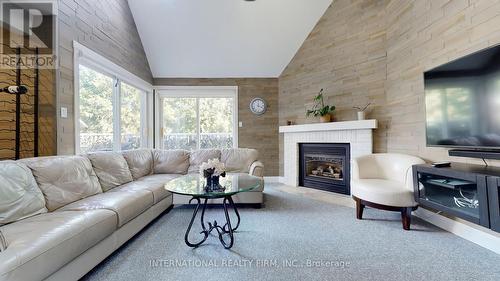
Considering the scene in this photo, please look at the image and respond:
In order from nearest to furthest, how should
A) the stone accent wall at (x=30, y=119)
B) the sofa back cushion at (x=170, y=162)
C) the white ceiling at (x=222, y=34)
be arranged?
1. the stone accent wall at (x=30, y=119)
2. the sofa back cushion at (x=170, y=162)
3. the white ceiling at (x=222, y=34)

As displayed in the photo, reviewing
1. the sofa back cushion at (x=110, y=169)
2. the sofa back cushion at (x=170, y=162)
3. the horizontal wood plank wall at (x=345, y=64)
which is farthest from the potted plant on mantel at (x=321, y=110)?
the sofa back cushion at (x=110, y=169)

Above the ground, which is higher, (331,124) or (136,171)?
(331,124)

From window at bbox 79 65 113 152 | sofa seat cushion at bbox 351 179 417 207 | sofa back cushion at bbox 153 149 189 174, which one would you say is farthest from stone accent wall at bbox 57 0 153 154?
sofa seat cushion at bbox 351 179 417 207

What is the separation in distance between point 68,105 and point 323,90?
3927 millimetres

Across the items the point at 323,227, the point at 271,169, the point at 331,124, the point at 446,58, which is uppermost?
the point at 446,58

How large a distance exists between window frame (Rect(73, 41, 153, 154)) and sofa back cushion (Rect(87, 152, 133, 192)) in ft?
1.00

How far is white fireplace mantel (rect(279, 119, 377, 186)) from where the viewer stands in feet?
11.3

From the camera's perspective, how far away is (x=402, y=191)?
2.38 metres

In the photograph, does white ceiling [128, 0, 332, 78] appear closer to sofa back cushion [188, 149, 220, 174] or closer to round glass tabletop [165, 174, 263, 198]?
sofa back cushion [188, 149, 220, 174]

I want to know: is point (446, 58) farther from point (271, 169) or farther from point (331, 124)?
point (271, 169)

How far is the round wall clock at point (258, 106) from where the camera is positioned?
16.9 ft

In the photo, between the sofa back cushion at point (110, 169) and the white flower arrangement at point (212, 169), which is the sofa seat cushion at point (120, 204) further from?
the white flower arrangement at point (212, 169)

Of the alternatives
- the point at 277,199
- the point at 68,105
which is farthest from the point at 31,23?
the point at 277,199

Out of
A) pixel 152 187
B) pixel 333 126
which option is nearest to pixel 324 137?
pixel 333 126
